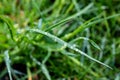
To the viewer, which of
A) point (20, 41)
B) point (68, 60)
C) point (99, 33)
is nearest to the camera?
point (20, 41)

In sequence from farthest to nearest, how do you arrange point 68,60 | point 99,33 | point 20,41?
point 99,33
point 68,60
point 20,41

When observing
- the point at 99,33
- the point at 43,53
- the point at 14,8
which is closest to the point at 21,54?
the point at 43,53

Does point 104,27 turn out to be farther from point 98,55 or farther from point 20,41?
point 20,41

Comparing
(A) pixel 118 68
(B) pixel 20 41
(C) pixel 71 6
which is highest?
(C) pixel 71 6

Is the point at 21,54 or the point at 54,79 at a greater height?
the point at 21,54

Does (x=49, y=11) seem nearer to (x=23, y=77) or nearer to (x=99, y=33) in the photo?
(x=99, y=33)

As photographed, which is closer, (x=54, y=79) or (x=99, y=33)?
(x=54, y=79)
